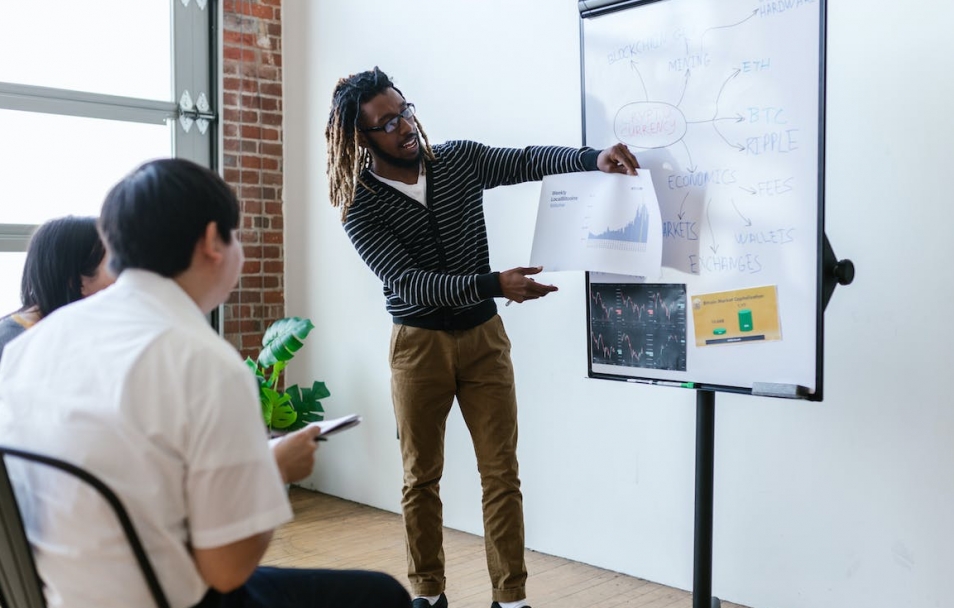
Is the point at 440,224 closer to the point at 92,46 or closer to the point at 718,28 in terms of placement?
the point at 718,28

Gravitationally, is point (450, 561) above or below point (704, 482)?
below

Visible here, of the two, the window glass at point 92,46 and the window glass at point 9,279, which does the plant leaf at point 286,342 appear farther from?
the window glass at point 92,46

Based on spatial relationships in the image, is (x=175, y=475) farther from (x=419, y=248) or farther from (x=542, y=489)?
(x=542, y=489)

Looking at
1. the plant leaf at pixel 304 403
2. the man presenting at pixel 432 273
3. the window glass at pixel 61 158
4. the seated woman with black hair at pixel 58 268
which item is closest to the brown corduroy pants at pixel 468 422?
the man presenting at pixel 432 273

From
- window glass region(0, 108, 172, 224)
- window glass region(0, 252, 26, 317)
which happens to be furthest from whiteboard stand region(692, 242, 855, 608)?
window glass region(0, 252, 26, 317)

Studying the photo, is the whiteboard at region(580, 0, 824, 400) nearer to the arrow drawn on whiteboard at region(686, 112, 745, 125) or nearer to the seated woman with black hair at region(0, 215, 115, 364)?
the arrow drawn on whiteboard at region(686, 112, 745, 125)

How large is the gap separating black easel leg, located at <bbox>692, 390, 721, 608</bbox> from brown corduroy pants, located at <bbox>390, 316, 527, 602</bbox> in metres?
0.53

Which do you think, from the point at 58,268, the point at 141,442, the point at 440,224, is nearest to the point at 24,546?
the point at 141,442

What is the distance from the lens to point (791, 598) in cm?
276

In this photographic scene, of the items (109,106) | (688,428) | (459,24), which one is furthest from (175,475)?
(109,106)

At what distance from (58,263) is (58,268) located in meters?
0.01

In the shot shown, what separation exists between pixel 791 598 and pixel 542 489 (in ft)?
3.35

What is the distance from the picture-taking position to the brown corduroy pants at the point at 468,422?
8.70 feet

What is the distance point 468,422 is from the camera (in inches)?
108
